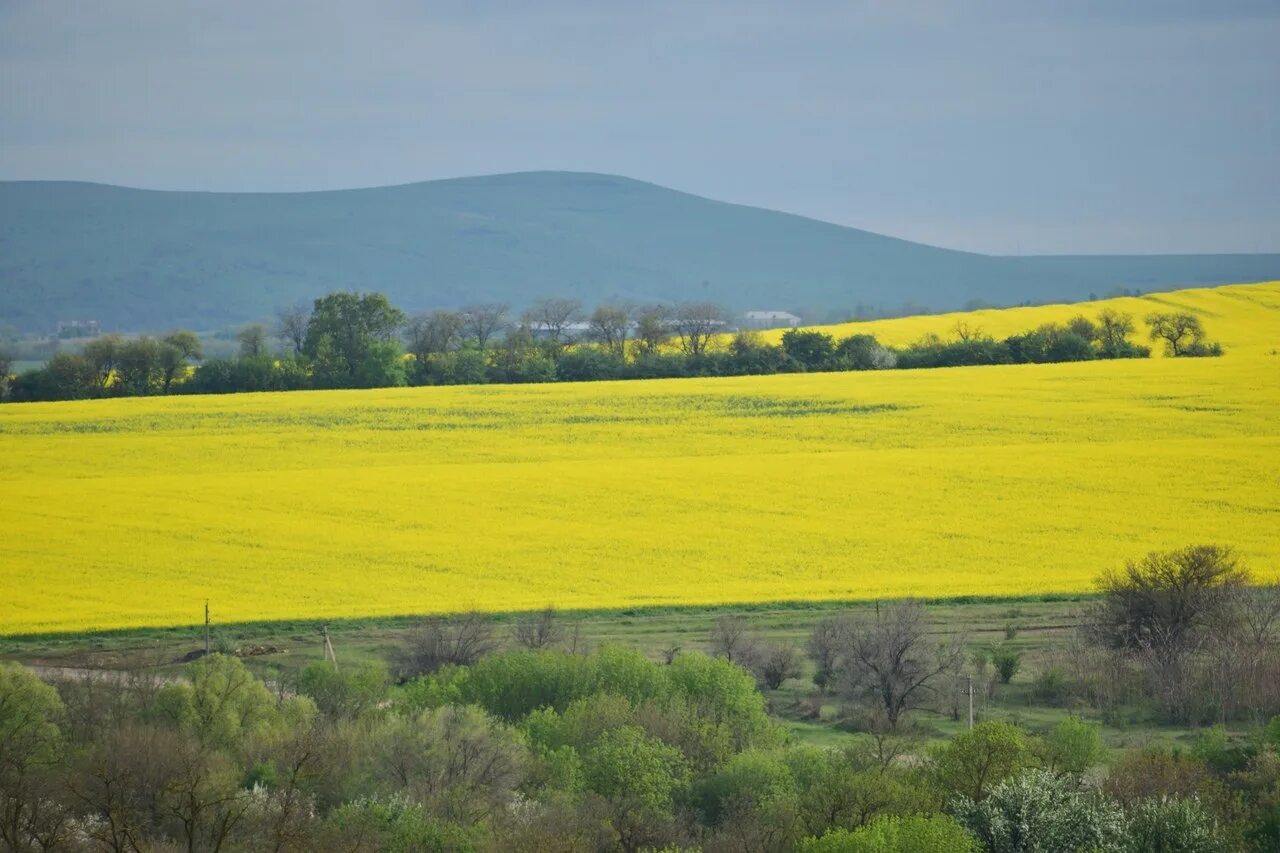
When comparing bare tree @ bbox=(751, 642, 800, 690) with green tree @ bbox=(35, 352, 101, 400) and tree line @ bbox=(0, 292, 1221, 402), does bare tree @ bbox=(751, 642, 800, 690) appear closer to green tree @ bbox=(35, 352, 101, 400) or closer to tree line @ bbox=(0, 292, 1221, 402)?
tree line @ bbox=(0, 292, 1221, 402)

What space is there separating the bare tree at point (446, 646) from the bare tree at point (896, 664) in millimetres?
8032

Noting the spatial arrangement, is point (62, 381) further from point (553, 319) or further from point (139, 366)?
point (553, 319)

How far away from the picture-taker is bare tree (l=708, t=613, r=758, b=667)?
119 feet

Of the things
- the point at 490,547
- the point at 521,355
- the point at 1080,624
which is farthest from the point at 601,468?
the point at 521,355

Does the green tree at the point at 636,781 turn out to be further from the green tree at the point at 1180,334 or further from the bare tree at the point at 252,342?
the bare tree at the point at 252,342

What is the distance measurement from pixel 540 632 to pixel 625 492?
48.7 ft

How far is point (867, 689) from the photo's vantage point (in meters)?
34.8

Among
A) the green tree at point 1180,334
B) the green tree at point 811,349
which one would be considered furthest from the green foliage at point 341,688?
the green tree at point 1180,334

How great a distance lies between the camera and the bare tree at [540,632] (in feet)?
122

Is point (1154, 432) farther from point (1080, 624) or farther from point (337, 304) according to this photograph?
point (337, 304)

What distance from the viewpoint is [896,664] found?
3425 cm

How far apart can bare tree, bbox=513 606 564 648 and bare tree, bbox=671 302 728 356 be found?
174 ft

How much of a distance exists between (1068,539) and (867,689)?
12724 millimetres

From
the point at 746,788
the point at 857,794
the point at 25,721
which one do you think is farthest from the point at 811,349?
the point at 857,794
